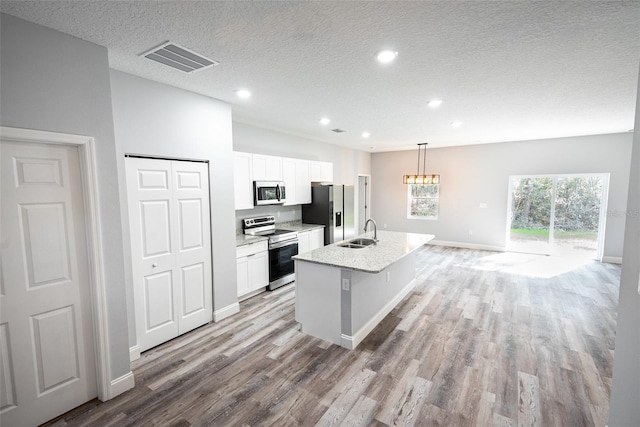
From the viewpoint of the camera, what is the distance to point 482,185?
23.8ft

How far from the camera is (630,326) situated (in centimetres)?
156

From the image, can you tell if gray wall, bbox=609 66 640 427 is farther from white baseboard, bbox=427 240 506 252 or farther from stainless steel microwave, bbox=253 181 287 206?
white baseboard, bbox=427 240 506 252

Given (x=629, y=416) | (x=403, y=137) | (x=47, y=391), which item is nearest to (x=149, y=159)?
(x=47, y=391)

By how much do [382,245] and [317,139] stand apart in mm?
3562

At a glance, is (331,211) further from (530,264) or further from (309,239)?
(530,264)

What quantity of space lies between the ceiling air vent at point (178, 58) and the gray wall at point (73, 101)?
378 mm

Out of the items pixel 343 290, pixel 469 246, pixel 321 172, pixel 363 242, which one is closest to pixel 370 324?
pixel 343 290

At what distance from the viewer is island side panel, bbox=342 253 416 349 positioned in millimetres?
2994

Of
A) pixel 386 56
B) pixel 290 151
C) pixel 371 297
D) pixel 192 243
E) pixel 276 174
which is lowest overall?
pixel 371 297

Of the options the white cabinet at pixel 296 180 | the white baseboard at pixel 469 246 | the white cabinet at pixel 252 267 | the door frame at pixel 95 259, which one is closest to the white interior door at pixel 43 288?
the door frame at pixel 95 259

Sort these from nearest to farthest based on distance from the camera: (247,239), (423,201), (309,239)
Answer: (247,239) → (309,239) → (423,201)

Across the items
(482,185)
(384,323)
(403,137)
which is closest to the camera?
(384,323)

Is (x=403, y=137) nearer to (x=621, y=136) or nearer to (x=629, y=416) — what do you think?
(x=621, y=136)

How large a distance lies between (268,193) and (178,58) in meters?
2.64
